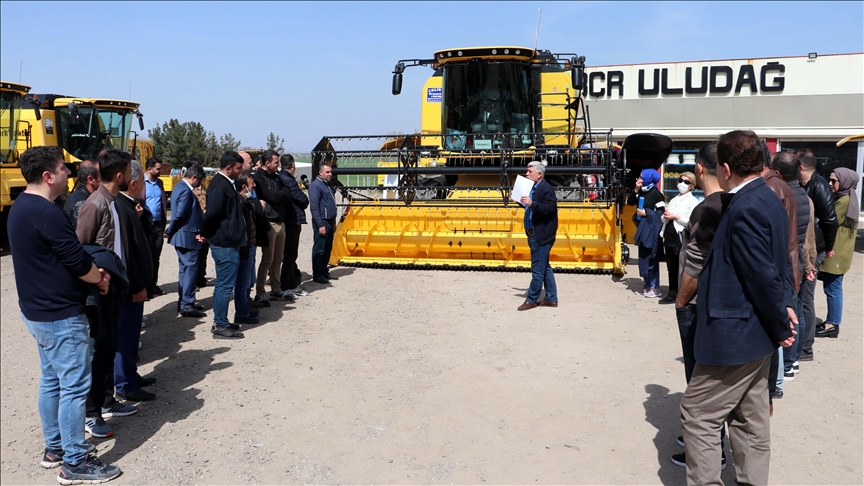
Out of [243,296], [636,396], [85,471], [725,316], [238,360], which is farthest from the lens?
[243,296]

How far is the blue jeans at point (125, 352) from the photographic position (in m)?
5.20

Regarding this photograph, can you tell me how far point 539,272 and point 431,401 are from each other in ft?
10.2

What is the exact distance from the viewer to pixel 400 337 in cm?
697

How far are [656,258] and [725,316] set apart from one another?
18.6 ft

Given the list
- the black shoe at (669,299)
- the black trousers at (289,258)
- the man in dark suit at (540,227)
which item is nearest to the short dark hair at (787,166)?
the man in dark suit at (540,227)

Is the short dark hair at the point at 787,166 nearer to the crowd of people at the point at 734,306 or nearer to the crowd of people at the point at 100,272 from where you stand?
the crowd of people at the point at 734,306

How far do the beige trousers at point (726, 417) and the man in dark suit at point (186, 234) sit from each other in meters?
5.89

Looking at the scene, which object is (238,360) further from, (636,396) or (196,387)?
(636,396)

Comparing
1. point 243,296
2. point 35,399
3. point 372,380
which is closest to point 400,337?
point 372,380

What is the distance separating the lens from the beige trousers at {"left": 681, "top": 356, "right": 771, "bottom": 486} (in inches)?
132

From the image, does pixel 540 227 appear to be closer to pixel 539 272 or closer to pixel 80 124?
pixel 539 272

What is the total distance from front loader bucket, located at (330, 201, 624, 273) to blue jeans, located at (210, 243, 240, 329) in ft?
12.9

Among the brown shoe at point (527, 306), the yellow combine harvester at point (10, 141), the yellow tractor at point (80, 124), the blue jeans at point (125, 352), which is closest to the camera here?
the blue jeans at point (125, 352)

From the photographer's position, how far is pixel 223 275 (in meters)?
6.79
